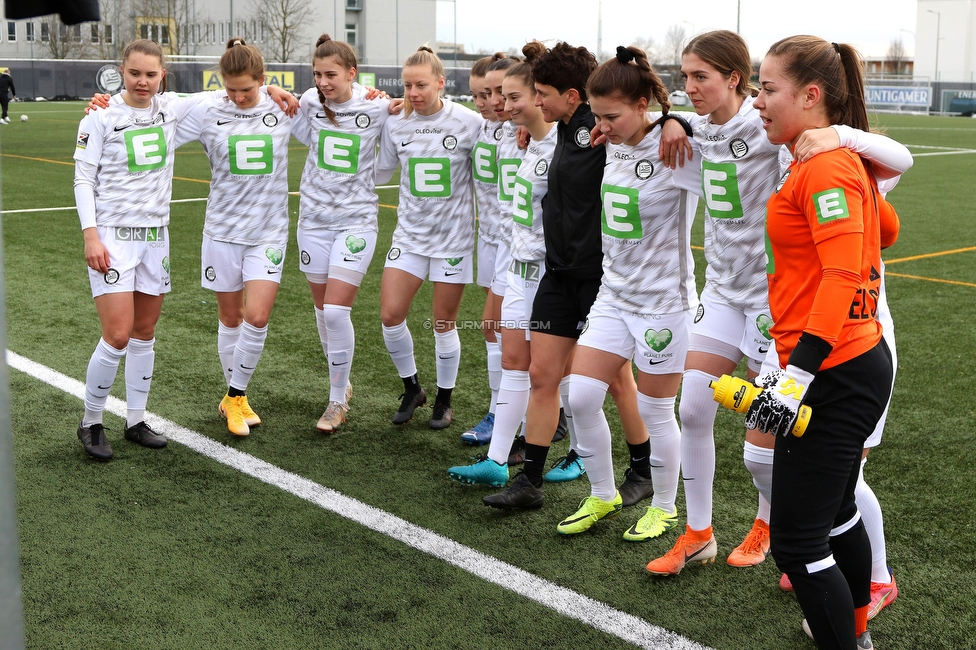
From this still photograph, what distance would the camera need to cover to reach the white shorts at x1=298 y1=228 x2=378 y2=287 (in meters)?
5.55

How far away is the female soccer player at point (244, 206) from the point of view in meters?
5.45

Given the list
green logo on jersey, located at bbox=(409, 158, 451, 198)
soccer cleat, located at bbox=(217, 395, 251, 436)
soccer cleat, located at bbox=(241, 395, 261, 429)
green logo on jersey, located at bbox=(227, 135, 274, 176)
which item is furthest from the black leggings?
green logo on jersey, located at bbox=(227, 135, 274, 176)

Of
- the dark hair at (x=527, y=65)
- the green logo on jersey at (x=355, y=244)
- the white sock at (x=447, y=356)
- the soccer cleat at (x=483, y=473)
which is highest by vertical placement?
the dark hair at (x=527, y=65)

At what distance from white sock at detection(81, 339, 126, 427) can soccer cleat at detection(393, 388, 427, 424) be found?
1551 mm

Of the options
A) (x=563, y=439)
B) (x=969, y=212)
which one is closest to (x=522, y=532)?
(x=563, y=439)

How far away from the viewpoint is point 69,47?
59.2 meters

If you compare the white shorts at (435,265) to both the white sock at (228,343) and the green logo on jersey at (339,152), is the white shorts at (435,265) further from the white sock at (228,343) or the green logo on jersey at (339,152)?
the white sock at (228,343)

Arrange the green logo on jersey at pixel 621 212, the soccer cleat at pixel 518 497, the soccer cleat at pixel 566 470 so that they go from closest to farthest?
the green logo on jersey at pixel 621 212 < the soccer cleat at pixel 518 497 < the soccer cleat at pixel 566 470

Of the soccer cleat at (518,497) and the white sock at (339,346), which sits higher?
the white sock at (339,346)

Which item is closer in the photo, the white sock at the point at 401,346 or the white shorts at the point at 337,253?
the white shorts at the point at 337,253

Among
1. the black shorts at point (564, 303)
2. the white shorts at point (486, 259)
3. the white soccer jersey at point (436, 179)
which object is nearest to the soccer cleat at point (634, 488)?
the black shorts at point (564, 303)

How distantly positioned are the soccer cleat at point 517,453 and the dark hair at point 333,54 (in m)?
2.05

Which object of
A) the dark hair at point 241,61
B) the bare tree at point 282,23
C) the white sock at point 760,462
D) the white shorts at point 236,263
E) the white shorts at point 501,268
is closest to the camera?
the white sock at point 760,462

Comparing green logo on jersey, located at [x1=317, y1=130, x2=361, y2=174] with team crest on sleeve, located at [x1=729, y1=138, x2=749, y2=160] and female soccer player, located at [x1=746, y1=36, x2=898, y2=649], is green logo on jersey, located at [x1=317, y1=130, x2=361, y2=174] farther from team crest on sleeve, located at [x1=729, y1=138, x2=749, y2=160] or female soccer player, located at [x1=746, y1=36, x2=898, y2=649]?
female soccer player, located at [x1=746, y1=36, x2=898, y2=649]
